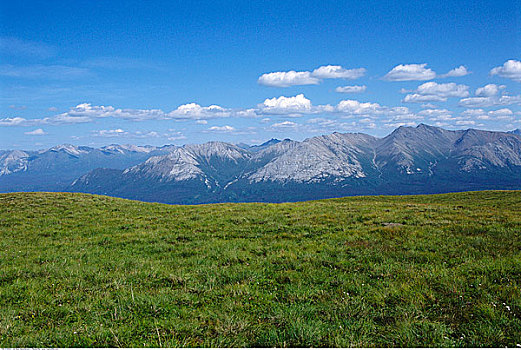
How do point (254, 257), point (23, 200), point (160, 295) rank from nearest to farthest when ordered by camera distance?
point (160, 295), point (254, 257), point (23, 200)

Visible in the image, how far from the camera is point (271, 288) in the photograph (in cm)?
1028

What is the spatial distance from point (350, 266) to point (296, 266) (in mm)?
2267

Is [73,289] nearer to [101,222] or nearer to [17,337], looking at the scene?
[17,337]

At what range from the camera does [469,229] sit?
16.8 m

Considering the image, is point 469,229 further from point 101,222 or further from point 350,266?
point 101,222

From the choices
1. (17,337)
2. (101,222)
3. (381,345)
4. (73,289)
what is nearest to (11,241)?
(101,222)

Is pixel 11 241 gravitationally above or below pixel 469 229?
below

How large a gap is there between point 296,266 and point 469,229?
37.9 feet

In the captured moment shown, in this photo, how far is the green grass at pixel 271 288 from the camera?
7203 mm

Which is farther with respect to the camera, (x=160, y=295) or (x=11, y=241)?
(x=11, y=241)

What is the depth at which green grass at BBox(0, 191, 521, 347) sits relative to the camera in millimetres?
7203

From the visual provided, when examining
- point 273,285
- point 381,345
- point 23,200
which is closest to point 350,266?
point 273,285

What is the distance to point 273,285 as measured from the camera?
34.6ft

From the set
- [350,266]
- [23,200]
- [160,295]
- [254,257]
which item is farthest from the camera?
[23,200]
